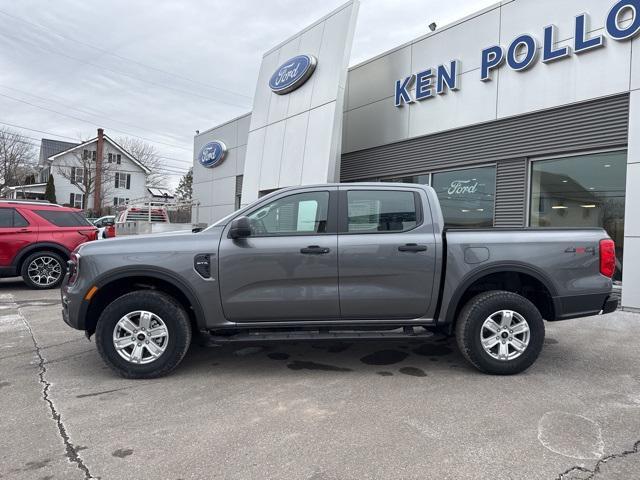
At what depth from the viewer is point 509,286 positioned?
15.8ft

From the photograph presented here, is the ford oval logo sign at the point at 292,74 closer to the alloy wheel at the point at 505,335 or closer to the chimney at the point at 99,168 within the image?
the alloy wheel at the point at 505,335

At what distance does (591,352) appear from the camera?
5.34 metres

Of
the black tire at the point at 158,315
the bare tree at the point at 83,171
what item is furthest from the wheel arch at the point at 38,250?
the bare tree at the point at 83,171

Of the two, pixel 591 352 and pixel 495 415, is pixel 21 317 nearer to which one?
pixel 495 415

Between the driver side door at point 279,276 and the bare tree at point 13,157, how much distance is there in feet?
142

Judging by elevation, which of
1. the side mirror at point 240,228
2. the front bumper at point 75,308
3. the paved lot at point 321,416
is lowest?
the paved lot at point 321,416

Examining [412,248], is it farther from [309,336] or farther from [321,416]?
[321,416]

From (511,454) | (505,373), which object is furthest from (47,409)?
(505,373)

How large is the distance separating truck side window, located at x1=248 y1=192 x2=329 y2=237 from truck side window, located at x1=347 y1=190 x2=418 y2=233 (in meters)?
0.27

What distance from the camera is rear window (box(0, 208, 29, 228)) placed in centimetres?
931

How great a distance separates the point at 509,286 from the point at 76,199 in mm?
48102

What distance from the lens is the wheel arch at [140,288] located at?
427 cm

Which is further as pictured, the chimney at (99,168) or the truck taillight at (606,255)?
the chimney at (99,168)

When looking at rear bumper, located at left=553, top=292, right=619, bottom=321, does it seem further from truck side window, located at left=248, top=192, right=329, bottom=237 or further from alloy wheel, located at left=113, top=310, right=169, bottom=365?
alloy wheel, located at left=113, top=310, right=169, bottom=365
